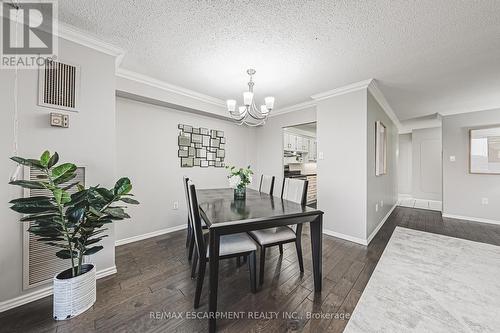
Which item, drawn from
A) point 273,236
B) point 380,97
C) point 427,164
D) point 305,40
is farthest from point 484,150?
point 273,236

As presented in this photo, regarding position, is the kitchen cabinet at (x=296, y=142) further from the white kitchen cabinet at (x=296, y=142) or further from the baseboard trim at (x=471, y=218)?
the baseboard trim at (x=471, y=218)

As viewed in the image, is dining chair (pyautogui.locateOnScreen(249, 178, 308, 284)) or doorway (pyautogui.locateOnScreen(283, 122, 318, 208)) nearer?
→ dining chair (pyautogui.locateOnScreen(249, 178, 308, 284))

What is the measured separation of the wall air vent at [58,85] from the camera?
1661 mm

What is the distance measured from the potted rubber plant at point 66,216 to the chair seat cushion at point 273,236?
124 cm

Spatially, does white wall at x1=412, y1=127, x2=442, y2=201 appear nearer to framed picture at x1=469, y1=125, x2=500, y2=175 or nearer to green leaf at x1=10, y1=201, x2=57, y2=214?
framed picture at x1=469, y1=125, x2=500, y2=175

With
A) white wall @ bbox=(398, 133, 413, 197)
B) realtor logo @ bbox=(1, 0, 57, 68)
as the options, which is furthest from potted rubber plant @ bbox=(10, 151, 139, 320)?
white wall @ bbox=(398, 133, 413, 197)

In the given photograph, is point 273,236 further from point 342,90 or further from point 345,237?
point 342,90

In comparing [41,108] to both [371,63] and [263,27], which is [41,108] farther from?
[371,63]

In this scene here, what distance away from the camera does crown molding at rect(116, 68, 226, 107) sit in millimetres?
2590

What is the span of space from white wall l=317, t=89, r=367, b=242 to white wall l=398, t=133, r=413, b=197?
5.39 metres

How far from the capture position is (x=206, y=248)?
158 cm

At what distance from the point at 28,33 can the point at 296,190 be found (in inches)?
116

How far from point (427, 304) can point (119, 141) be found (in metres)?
3.93

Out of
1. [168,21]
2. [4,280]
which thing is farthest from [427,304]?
[4,280]
